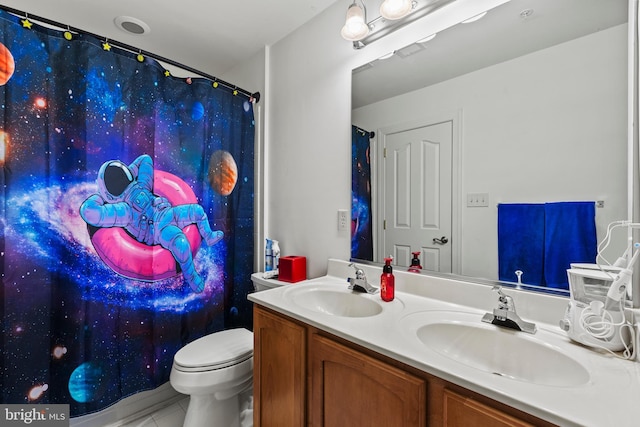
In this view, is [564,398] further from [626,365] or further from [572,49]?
[572,49]

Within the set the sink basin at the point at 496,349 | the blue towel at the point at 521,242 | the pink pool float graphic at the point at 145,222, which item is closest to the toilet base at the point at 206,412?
the pink pool float graphic at the point at 145,222

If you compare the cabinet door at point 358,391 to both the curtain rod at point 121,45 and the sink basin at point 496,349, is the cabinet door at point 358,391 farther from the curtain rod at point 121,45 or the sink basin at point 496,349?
the curtain rod at point 121,45

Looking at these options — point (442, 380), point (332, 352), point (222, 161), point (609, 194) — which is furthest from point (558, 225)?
point (222, 161)

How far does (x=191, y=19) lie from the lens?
5.48 ft

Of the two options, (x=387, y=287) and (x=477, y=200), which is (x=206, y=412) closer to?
(x=387, y=287)

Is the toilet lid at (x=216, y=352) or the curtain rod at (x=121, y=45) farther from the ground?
the curtain rod at (x=121, y=45)

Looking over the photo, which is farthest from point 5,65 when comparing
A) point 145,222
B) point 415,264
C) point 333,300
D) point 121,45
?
point 415,264

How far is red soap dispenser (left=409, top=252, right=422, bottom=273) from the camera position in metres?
1.29

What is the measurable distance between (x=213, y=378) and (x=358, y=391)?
0.80m

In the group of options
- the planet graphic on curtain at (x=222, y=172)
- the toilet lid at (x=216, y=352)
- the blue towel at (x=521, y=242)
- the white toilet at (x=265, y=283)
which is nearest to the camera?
the blue towel at (x=521, y=242)

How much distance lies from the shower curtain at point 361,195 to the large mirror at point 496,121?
0.09ft

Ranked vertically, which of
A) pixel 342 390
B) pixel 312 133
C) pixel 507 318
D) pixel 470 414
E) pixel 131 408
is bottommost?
pixel 131 408

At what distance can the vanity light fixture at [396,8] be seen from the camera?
46.3 inches

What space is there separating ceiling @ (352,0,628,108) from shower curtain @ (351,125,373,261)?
201 millimetres
